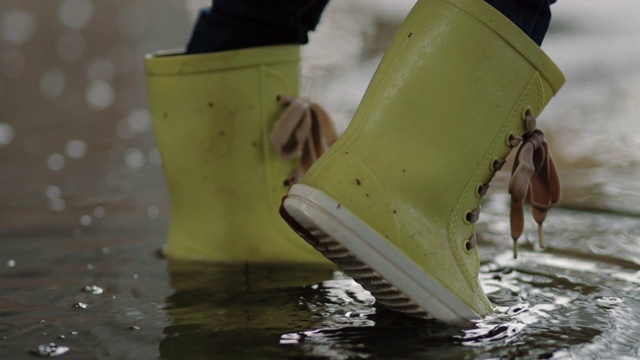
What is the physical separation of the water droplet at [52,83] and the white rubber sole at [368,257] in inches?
99.4

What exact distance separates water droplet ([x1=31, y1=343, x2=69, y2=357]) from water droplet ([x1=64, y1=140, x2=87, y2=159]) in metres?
1.54

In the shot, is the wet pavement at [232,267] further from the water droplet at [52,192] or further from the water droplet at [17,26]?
the water droplet at [17,26]

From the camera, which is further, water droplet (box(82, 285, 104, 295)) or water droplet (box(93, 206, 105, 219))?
water droplet (box(93, 206, 105, 219))

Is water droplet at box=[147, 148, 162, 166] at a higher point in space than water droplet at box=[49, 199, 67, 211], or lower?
higher

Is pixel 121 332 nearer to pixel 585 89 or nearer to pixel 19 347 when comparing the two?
pixel 19 347

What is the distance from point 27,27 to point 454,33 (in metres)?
3.74

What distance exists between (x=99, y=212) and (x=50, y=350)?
0.91m

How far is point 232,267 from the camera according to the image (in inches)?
66.2

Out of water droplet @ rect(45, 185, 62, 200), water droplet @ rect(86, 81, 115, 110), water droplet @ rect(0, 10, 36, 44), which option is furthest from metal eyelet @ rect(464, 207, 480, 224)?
water droplet @ rect(0, 10, 36, 44)

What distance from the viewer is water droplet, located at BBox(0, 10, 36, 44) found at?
14.8 ft

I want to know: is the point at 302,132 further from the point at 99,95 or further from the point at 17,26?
the point at 17,26

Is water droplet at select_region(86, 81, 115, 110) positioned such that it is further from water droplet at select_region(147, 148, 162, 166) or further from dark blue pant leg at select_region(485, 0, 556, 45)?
dark blue pant leg at select_region(485, 0, 556, 45)

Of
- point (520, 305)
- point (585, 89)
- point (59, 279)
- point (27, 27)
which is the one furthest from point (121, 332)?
point (27, 27)

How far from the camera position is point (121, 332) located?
1306 mm
